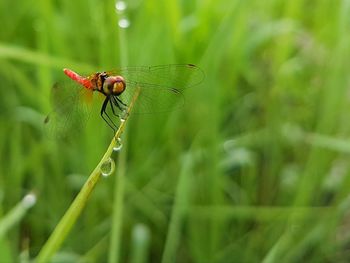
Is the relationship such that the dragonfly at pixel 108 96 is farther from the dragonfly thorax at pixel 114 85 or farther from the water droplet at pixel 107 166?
the water droplet at pixel 107 166

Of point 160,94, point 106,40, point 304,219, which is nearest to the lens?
point 160,94

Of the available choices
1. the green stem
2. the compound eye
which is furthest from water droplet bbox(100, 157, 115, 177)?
the compound eye

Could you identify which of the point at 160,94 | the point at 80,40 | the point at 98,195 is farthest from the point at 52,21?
the point at 160,94

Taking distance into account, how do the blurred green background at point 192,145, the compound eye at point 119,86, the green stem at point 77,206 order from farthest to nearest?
the blurred green background at point 192,145, the compound eye at point 119,86, the green stem at point 77,206

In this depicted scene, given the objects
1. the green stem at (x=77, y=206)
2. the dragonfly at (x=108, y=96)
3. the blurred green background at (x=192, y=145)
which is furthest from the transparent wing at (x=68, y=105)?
the green stem at (x=77, y=206)

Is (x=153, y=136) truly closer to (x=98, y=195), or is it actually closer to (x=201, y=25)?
(x=98, y=195)

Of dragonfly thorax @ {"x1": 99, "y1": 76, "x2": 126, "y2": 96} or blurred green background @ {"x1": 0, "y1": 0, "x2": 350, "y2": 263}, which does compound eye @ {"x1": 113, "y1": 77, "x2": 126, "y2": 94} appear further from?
blurred green background @ {"x1": 0, "y1": 0, "x2": 350, "y2": 263}
